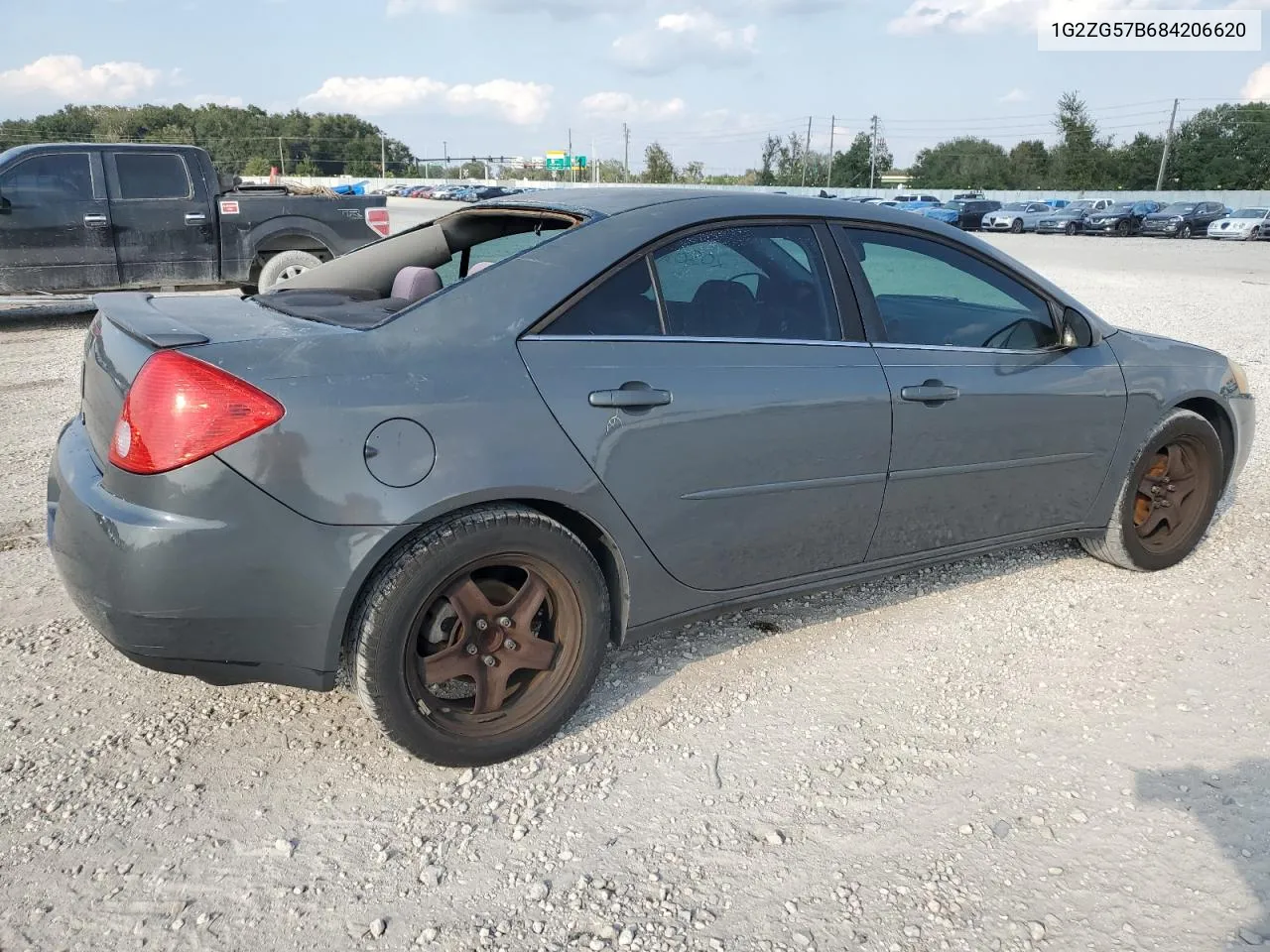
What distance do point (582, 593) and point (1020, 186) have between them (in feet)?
276

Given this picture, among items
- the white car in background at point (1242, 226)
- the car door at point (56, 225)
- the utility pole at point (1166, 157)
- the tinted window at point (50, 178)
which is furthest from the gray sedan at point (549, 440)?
the utility pole at point (1166, 157)

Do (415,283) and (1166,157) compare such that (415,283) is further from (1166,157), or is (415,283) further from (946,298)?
(1166,157)

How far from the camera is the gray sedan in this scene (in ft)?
7.68

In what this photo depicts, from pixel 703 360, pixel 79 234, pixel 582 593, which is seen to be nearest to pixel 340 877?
pixel 582 593

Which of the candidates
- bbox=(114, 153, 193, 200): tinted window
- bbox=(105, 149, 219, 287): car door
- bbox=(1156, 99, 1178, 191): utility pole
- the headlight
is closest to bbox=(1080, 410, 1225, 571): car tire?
the headlight

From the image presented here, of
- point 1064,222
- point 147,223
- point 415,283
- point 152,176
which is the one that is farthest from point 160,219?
point 1064,222

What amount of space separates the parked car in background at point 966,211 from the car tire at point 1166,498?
38564 millimetres

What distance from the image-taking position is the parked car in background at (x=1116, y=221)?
38.6 metres

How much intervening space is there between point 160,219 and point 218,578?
899 centimetres

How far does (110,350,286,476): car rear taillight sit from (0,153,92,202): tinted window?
28.9 ft

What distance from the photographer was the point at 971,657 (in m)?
3.46

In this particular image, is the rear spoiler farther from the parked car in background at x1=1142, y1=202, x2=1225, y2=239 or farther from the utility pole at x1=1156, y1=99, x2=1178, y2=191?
the utility pole at x1=1156, y1=99, x2=1178, y2=191

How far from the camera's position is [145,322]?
2625mm

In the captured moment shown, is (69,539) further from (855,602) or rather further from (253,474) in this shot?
(855,602)
